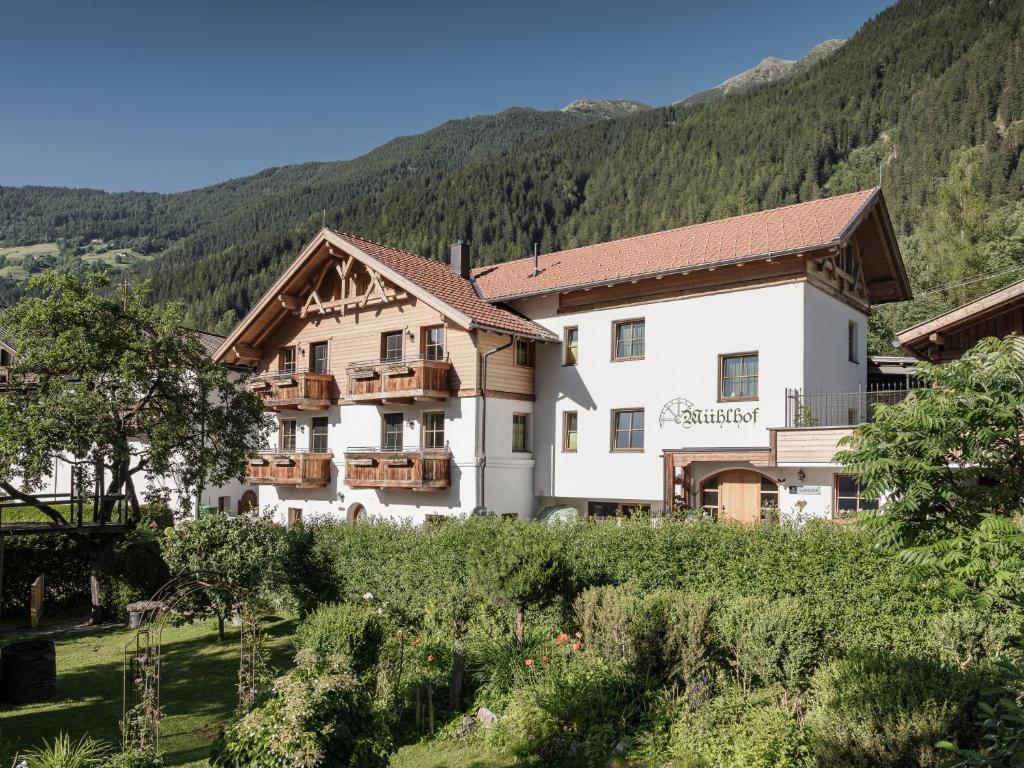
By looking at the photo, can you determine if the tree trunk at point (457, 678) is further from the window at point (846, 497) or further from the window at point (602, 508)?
the window at point (602, 508)

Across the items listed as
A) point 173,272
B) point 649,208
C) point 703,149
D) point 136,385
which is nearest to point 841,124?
point 703,149

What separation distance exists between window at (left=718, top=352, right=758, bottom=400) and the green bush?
1263cm

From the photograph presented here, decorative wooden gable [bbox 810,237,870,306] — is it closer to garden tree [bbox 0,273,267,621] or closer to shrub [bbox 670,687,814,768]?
shrub [bbox 670,687,814,768]

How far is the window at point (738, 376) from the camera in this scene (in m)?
21.6

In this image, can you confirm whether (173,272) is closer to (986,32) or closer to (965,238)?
(965,238)

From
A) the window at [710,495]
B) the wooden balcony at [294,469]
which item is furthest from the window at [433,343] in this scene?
the window at [710,495]

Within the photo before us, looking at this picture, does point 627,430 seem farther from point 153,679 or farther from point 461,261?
point 153,679

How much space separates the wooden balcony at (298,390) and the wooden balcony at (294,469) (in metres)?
1.71

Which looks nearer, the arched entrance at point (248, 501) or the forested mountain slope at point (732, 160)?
→ the arched entrance at point (248, 501)

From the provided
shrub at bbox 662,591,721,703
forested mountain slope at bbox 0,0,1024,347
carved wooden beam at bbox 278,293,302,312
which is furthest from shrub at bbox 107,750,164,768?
forested mountain slope at bbox 0,0,1024,347

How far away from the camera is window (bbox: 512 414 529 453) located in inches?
1003

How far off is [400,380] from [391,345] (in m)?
2.49

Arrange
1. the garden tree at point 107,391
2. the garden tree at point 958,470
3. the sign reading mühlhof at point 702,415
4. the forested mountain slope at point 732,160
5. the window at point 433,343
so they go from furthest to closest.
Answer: the forested mountain slope at point 732,160, the window at point 433,343, the sign reading mühlhof at point 702,415, the garden tree at point 107,391, the garden tree at point 958,470

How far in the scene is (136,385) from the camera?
1980 cm
